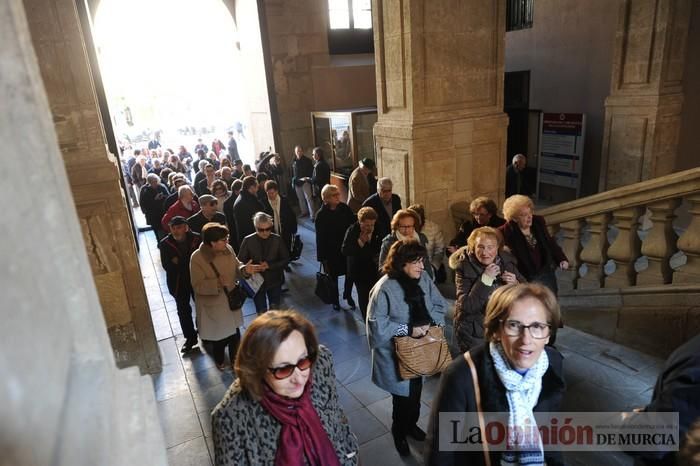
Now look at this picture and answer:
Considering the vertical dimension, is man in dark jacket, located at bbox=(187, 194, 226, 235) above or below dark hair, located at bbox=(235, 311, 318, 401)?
below

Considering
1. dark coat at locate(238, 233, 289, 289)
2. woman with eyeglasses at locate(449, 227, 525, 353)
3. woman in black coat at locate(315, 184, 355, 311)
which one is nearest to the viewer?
woman with eyeglasses at locate(449, 227, 525, 353)

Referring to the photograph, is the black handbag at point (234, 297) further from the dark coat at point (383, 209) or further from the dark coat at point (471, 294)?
the dark coat at point (471, 294)

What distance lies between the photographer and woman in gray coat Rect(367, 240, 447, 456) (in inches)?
127

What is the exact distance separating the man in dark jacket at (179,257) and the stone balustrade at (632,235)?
12.9 feet

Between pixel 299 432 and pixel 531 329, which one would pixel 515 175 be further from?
pixel 299 432

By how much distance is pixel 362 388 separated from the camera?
4488 mm

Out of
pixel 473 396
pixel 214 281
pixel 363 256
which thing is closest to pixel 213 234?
pixel 214 281

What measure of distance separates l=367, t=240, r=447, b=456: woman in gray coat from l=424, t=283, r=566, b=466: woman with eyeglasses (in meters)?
1.10

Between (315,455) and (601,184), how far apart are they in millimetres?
8443

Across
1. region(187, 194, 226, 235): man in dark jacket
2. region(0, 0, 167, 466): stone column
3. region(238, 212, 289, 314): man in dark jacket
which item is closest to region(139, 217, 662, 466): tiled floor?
region(238, 212, 289, 314): man in dark jacket

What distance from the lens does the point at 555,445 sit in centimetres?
223

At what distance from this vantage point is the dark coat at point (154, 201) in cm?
845

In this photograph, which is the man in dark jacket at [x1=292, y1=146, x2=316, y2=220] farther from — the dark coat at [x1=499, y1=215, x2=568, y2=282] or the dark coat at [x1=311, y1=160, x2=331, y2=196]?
the dark coat at [x1=499, y1=215, x2=568, y2=282]

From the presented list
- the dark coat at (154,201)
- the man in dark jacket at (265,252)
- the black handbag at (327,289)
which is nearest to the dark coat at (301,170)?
the dark coat at (154,201)
